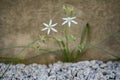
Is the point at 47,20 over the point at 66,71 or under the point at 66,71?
over

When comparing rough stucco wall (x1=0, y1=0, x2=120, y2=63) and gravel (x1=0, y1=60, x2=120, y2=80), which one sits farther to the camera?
rough stucco wall (x1=0, y1=0, x2=120, y2=63)

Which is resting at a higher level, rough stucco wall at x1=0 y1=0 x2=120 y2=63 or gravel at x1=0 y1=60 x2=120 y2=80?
rough stucco wall at x1=0 y1=0 x2=120 y2=63

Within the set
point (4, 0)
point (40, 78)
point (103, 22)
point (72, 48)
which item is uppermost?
point (4, 0)

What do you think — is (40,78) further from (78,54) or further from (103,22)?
(103,22)

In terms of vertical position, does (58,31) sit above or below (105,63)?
above

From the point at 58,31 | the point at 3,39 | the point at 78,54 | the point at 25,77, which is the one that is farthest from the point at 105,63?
the point at 3,39
